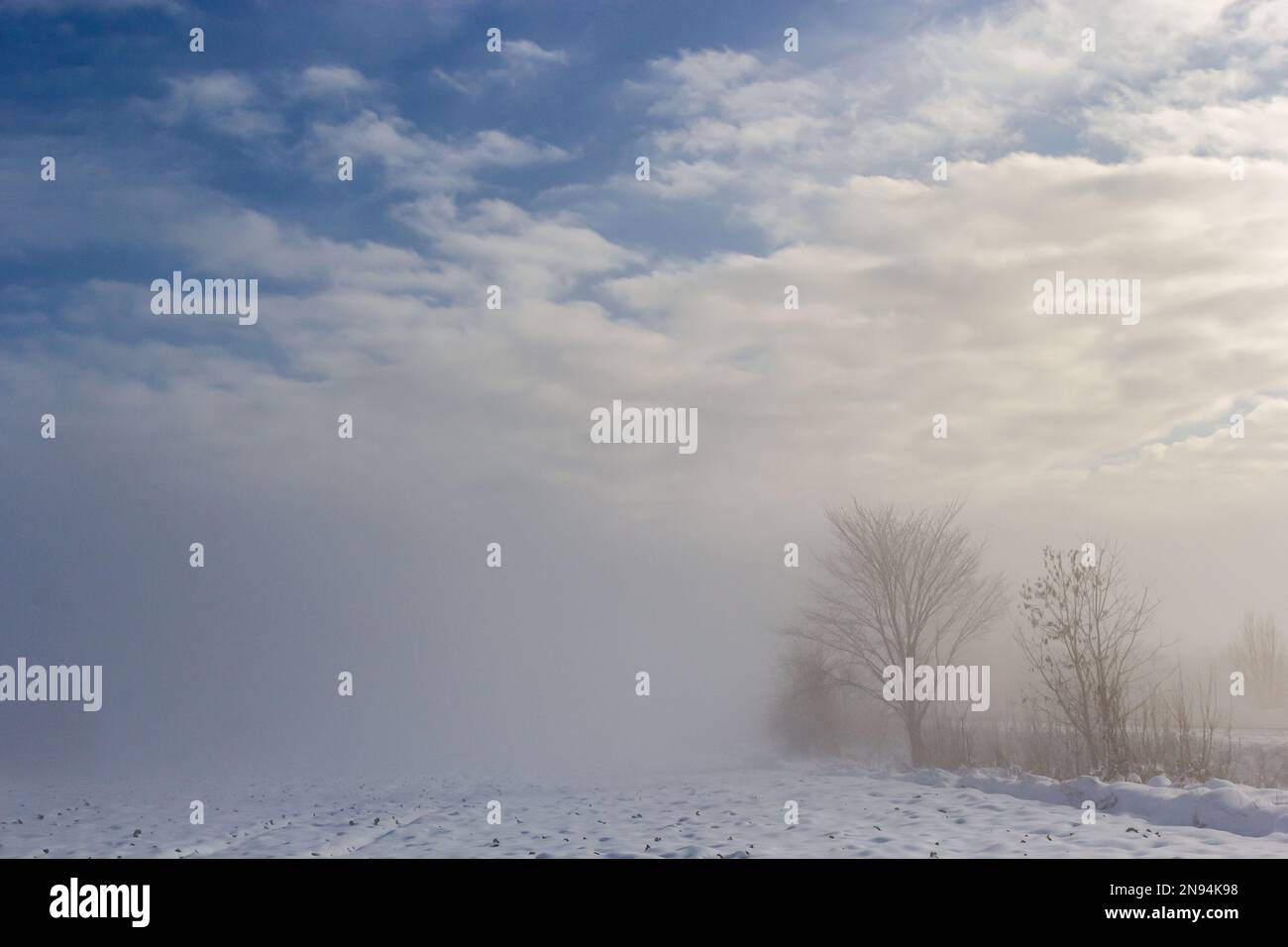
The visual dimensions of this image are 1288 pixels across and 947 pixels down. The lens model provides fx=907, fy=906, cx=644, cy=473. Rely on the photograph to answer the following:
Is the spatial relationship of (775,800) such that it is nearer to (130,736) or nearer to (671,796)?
(671,796)

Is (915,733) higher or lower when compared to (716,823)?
lower

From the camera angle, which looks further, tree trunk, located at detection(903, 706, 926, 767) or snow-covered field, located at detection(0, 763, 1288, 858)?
tree trunk, located at detection(903, 706, 926, 767)

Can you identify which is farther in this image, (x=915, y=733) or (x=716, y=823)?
(x=915, y=733)

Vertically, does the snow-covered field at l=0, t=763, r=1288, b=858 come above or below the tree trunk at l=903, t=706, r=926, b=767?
above

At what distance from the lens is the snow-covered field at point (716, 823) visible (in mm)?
12922

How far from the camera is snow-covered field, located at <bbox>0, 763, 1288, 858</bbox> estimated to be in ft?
42.4

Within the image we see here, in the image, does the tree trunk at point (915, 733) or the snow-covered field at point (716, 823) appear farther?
the tree trunk at point (915, 733)

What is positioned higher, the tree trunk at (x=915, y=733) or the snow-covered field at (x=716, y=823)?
the snow-covered field at (x=716, y=823)

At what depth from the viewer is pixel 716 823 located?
1619 centimetres
